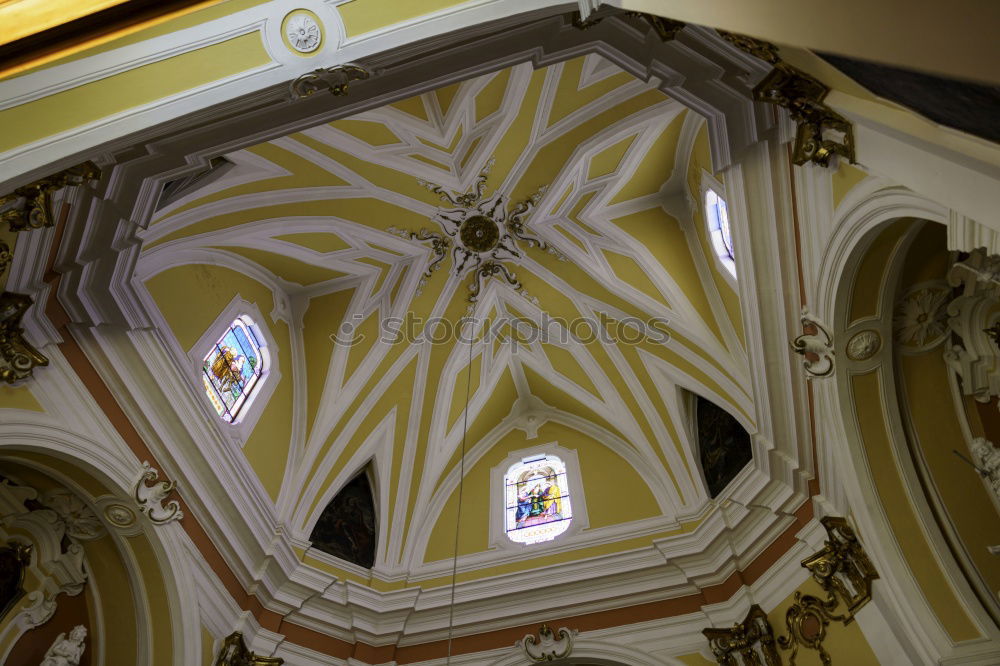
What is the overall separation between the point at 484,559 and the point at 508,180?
565 cm

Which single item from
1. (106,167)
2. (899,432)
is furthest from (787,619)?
(106,167)

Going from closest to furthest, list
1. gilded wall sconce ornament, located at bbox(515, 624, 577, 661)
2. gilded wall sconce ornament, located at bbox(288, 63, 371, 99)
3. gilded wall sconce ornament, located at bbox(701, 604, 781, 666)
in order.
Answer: gilded wall sconce ornament, located at bbox(288, 63, 371, 99) < gilded wall sconce ornament, located at bbox(701, 604, 781, 666) < gilded wall sconce ornament, located at bbox(515, 624, 577, 661)

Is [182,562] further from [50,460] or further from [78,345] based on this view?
[78,345]

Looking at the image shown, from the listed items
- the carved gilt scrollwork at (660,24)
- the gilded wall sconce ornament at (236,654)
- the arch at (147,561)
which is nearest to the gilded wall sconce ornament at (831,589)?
the carved gilt scrollwork at (660,24)

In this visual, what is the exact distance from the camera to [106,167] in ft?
22.5

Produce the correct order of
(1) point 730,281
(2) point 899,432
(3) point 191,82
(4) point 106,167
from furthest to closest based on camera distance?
(1) point 730,281 → (2) point 899,432 → (4) point 106,167 → (3) point 191,82

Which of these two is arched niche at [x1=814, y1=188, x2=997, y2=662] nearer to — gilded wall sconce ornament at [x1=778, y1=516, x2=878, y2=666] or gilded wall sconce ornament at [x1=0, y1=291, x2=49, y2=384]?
gilded wall sconce ornament at [x1=778, y1=516, x2=878, y2=666]

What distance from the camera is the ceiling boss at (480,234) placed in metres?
12.5

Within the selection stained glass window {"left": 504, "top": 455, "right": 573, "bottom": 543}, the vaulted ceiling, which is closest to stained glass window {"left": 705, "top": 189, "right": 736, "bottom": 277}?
the vaulted ceiling

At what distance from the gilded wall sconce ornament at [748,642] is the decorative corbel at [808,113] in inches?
218

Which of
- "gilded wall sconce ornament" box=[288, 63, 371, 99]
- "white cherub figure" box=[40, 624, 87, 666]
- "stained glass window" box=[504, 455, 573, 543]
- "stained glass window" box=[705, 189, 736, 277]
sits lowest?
"white cherub figure" box=[40, 624, 87, 666]

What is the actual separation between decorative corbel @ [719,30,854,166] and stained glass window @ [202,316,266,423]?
7.38m

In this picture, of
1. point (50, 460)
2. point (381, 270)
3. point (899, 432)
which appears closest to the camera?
point (899, 432)

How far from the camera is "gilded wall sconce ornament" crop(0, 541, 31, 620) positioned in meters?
8.36
